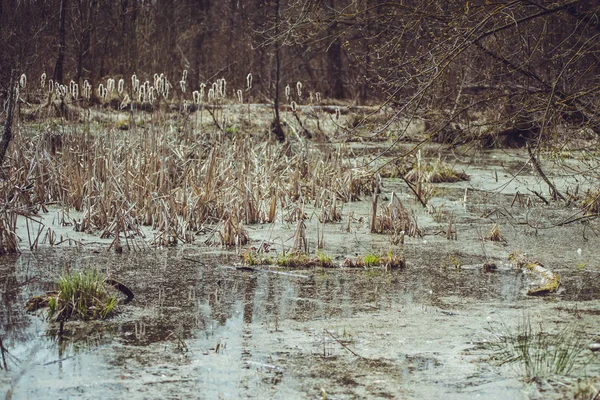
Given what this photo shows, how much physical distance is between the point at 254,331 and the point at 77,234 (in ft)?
8.44

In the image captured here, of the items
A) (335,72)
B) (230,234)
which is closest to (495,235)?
(230,234)

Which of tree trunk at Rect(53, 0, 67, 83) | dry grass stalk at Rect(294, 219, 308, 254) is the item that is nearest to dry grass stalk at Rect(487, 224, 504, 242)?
dry grass stalk at Rect(294, 219, 308, 254)

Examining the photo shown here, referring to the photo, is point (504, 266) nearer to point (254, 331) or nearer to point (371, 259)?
point (371, 259)

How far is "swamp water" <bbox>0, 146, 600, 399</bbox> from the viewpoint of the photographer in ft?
11.2

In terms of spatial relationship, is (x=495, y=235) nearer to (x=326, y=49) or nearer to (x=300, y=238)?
(x=300, y=238)

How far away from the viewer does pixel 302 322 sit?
4.34 meters

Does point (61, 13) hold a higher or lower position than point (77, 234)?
higher

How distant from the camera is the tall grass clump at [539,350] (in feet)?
11.5

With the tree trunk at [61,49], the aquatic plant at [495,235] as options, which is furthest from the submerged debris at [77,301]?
the tree trunk at [61,49]

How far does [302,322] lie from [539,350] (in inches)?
47.0

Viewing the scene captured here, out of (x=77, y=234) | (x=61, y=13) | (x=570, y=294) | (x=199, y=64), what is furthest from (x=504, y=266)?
(x=199, y=64)

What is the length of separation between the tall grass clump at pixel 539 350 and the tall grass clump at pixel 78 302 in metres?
1.94

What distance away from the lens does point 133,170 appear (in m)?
6.96

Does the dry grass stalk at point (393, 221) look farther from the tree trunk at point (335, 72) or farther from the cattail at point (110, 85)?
the tree trunk at point (335, 72)
